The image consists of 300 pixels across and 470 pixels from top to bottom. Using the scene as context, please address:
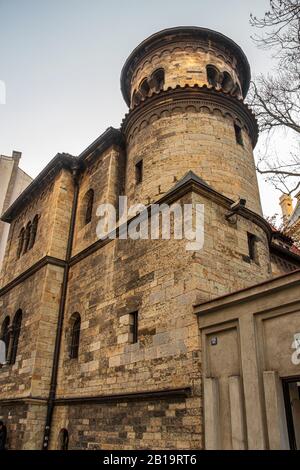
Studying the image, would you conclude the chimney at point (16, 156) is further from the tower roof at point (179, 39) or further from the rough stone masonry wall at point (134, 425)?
the rough stone masonry wall at point (134, 425)

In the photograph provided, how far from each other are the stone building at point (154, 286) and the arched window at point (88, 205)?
7 cm

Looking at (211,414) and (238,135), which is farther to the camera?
(238,135)

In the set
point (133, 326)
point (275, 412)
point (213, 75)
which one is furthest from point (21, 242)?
point (275, 412)

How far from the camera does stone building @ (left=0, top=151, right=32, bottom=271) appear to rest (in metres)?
25.5

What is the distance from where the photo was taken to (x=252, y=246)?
30.6 feet

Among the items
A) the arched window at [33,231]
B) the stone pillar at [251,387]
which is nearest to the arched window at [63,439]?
the stone pillar at [251,387]

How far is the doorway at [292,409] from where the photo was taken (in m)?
5.25

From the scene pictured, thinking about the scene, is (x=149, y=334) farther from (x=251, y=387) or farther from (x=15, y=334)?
(x=15, y=334)

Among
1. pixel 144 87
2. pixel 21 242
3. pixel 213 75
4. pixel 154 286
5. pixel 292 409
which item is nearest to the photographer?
pixel 292 409

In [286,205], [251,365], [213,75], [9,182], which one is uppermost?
[286,205]

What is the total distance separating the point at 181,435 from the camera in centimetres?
632

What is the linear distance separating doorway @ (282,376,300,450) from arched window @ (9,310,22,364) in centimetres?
896

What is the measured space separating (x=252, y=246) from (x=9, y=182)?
21.7 meters

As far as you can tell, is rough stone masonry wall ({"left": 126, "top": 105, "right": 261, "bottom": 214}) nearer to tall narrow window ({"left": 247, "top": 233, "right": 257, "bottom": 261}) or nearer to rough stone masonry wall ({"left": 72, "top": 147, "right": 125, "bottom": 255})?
rough stone masonry wall ({"left": 72, "top": 147, "right": 125, "bottom": 255})
